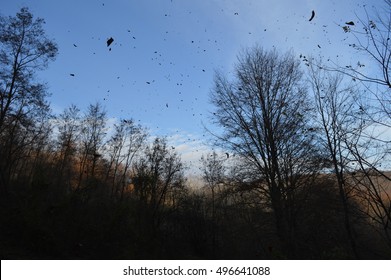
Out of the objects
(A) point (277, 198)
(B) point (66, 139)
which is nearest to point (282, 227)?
(A) point (277, 198)

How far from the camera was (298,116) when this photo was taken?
47.2 feet

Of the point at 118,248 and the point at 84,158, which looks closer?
the point at 118,248

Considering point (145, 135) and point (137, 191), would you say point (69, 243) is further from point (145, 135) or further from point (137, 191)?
point (145, 135)

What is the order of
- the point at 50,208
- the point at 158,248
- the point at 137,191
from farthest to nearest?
the point at 137,191
the point at 158,248
the point at 50,208

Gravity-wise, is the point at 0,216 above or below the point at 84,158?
below

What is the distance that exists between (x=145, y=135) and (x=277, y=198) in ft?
81.6

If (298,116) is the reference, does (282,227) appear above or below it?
below

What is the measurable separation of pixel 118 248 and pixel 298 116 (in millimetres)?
11454

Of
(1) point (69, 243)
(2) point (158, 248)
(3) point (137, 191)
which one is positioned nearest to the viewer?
(1) point (69, 243)
